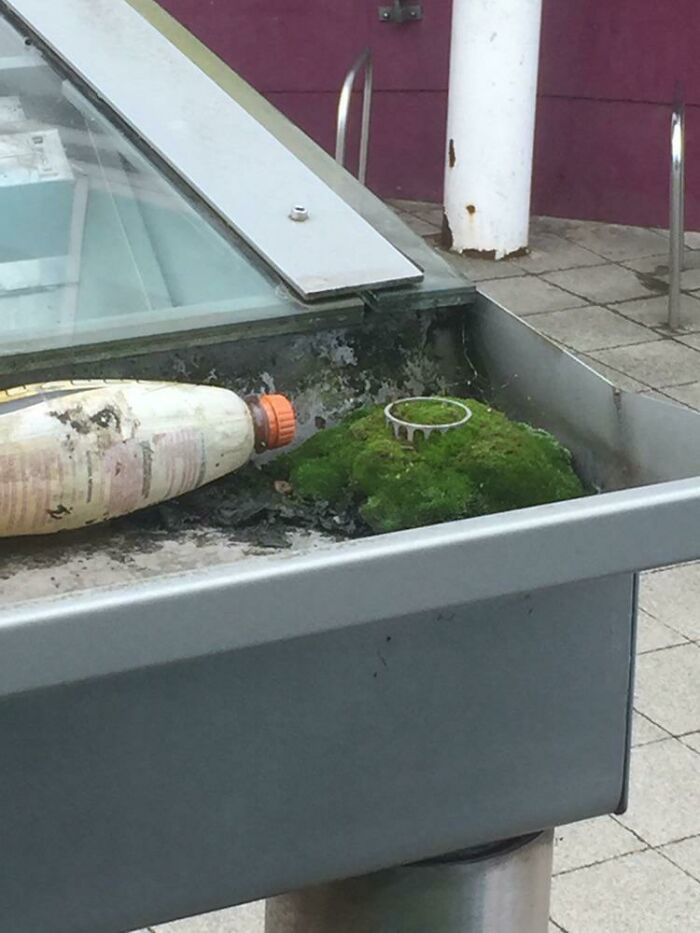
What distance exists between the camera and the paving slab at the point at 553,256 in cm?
573

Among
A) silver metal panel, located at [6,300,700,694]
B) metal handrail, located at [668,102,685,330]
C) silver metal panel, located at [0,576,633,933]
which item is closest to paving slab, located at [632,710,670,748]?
silver metal panel, located at [0,576,633,933]

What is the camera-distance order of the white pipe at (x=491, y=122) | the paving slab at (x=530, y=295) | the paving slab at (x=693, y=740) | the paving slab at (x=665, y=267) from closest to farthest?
the paving slab at (x=693, y=740) < the paving slab at (x=530, y=295) < the white pipe at (x=491, y=122) < the paving slab at (x=665, y=267)

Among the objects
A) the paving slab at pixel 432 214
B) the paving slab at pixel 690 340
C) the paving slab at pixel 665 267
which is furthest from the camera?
the paving slab at pixel 432 214

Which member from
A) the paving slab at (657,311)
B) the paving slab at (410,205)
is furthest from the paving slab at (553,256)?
the paving slab at (410,205)

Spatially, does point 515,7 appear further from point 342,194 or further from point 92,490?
point 92,490

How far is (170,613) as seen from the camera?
3.09 ft

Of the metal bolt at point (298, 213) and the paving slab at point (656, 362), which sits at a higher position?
the metal bolt at point (298, 213)

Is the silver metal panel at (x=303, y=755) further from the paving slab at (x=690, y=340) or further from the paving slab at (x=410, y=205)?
the paving slab at (x=410, y=205)

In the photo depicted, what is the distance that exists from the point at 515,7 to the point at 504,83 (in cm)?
27

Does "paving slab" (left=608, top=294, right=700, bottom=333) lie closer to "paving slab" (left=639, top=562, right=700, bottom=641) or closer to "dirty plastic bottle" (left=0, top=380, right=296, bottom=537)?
"paving slab" (left=639, top=562, right=700, bottom=641)

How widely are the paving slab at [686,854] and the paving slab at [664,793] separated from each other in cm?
1

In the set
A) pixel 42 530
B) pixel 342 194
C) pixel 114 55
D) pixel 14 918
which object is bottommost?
pixel 14 918

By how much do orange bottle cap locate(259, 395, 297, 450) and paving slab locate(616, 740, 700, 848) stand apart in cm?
158

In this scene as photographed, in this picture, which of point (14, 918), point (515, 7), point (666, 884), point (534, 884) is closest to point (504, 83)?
point (515, 7)
